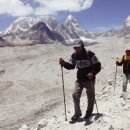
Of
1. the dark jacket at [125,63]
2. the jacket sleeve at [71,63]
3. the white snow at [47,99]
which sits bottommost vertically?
the white snow at [47,99]

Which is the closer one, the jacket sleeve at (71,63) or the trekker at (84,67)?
the trekker at (84,67)

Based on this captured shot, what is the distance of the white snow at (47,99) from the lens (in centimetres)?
1217

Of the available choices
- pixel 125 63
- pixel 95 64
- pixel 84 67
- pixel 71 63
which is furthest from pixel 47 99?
pixel 95 64

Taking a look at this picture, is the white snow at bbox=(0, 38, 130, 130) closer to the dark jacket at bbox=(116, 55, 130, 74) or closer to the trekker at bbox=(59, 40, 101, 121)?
the trekker at bbox=(59, 40, 101, 121)

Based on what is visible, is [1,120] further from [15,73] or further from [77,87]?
[15,73]

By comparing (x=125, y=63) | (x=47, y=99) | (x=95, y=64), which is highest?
(x=95, y=64)

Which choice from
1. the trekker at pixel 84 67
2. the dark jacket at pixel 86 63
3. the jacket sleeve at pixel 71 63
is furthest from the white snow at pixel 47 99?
the jacket sleeve at pixel 71 63

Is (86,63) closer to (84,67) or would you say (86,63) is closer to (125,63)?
(84,67)

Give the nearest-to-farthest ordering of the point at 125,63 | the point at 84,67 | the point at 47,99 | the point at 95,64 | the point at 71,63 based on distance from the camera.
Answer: the point at 95,64
the point at 84,67
the point at 71,63
the point at 125,63
the point at 47,99

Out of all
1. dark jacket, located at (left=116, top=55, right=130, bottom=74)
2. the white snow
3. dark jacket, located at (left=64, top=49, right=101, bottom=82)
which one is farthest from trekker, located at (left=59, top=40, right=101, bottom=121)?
dark jacket, located at (left=116, top=55, right=130, bottom=74)

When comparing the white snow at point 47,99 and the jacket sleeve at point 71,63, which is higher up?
the jacket sleeve at point 71,63

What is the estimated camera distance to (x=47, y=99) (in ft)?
97.1

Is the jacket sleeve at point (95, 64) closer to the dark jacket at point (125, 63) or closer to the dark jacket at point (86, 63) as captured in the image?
the dark jacket at point (86, 63)

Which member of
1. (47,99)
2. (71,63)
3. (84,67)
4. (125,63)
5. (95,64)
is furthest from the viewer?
(47,99)
